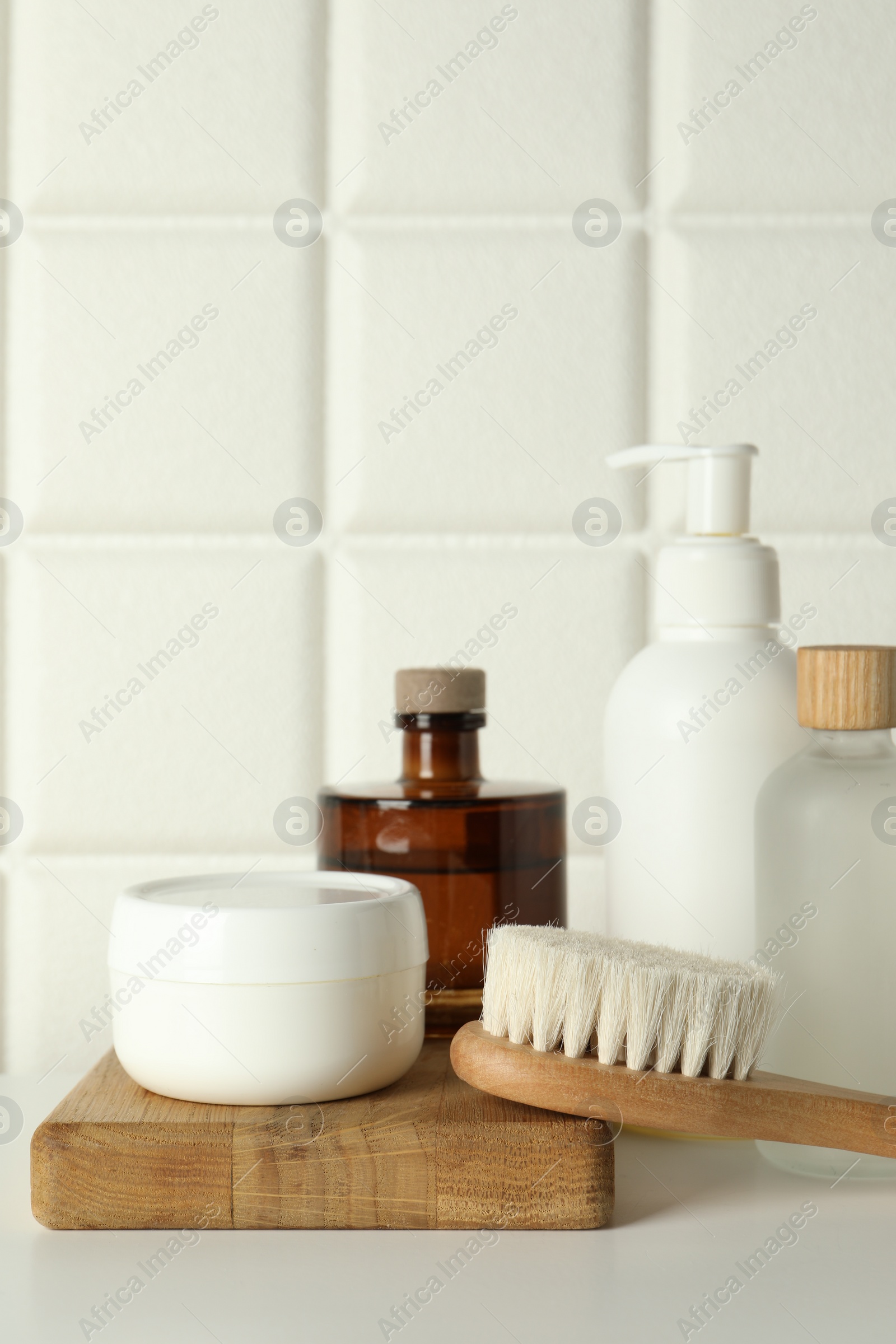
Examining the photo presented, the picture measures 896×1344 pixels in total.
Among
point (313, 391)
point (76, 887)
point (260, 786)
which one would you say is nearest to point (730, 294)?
point (313, 391)

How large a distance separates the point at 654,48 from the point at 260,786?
523 millimetres

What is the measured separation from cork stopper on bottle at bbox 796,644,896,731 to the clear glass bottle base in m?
0.17

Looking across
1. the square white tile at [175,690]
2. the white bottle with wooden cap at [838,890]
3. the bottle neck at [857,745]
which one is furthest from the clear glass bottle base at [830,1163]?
the square white tile at [175,690]

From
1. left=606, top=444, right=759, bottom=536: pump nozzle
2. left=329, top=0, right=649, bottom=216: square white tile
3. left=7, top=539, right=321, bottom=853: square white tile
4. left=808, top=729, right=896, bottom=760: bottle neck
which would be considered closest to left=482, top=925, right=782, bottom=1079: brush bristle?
left=808, top=729, right=896, bottom=760: bottle neck

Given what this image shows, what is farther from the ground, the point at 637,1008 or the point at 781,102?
the point at 781,102

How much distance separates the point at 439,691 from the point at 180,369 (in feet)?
0.97

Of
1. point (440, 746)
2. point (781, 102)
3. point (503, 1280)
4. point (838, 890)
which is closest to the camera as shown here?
point (503, 1280)

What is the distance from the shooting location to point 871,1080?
0.47 metres

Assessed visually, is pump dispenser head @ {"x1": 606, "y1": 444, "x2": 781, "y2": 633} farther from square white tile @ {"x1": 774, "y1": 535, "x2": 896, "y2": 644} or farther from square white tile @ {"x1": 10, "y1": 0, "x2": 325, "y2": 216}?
square white tile @ {"x1": 10, "y1": 0, "x2": 325, "y2": 216}

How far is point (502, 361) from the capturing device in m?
0.72

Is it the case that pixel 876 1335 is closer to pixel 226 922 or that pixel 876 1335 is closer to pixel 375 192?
pixel 226 922

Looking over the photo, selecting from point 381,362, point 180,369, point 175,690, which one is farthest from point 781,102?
point 175,690

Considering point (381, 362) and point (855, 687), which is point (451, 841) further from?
point (381, 362)

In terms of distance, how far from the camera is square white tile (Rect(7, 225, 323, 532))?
2.37 feet
